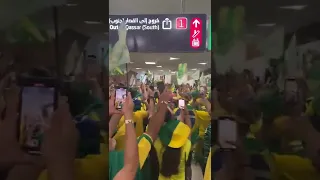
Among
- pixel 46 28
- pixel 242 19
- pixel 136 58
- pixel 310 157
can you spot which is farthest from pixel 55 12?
pixel 136 58

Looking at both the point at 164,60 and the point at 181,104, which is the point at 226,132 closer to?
the point at 181,104

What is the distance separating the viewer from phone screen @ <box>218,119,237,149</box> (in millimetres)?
831

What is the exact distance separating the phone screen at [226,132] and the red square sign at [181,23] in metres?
2.14

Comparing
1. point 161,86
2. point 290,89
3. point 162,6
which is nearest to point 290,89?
point 290,89

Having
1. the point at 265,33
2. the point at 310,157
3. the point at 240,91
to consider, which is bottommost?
the point at 310,157

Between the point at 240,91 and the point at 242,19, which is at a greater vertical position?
the point at 242,19

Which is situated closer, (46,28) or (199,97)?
(46,28)

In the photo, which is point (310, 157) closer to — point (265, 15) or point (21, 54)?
point (265, 15)

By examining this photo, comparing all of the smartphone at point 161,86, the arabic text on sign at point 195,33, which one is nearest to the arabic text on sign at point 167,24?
the arabic text on sign at point 195,33

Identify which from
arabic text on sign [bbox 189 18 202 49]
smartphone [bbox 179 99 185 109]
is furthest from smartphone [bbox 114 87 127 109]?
smartphone [bbox 179 99 185 109]

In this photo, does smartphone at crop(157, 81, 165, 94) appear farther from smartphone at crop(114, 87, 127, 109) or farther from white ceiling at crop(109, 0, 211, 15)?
smartphone at crop(114, 87, 127, 109)

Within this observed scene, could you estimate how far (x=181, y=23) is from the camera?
2.90m

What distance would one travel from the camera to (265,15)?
81 centimetres

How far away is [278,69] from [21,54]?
0.56 m
